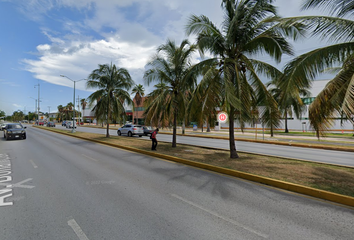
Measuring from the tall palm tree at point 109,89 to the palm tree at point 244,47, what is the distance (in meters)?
12.9

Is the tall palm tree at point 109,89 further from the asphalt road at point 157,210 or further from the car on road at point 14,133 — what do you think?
the asphalt road at point 157,210

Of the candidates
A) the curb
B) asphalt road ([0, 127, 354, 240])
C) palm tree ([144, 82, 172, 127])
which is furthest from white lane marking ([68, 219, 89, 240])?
palm tree ([144, 82, 172, 127])

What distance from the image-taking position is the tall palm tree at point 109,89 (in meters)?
20.8

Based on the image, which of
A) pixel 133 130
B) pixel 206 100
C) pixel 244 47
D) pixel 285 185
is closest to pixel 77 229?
pixel 285 185

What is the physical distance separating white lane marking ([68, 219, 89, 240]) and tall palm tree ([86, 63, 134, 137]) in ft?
59.6

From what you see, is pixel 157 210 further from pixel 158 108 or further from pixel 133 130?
pixel 133 130

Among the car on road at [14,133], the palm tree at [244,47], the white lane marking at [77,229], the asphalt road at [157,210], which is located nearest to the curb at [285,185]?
the asphalt road at [157,210]

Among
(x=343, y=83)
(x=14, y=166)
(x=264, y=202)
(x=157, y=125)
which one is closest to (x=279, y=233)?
(x=264, y=202)

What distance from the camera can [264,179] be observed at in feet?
20.1

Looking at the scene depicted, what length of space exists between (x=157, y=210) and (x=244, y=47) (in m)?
8.22

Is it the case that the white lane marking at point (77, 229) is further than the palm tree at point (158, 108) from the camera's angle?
No

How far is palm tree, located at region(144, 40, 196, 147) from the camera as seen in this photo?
1311cm

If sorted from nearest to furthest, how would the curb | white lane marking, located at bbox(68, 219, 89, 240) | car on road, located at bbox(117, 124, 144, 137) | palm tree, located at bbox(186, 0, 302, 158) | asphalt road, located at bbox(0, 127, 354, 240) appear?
1. white lane marking, located at bbox(68, 219, 89, 240)
2. asphalt road, located at bbox(0, 127, 354, 240)
3. the curb
4. palm tree, located at bbox(186, 0, 302, 158)
5. car on road, located at bbox(117, 124, 144, 137)

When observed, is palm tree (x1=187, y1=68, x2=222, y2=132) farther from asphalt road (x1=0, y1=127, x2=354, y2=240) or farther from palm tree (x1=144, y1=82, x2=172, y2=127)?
asphalt road (x1=0, y1=127, x2=354, y2=240)
